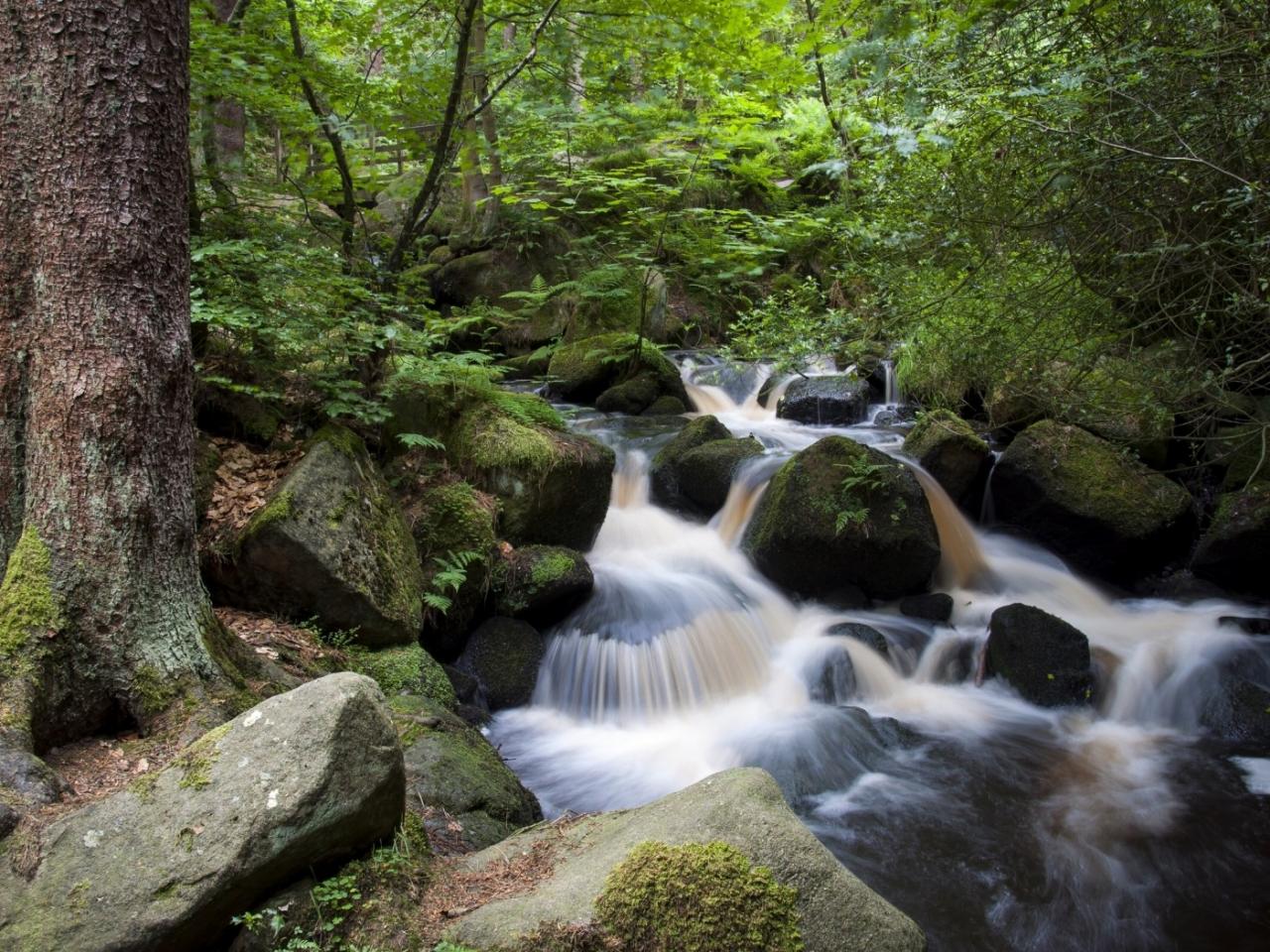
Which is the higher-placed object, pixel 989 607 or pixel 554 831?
pixel 554 831

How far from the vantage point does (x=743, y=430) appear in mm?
10836

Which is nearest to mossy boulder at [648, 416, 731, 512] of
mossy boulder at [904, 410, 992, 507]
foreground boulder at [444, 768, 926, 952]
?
mossy boulder at [904, 410, 992, 507]

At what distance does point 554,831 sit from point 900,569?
5.66 metres

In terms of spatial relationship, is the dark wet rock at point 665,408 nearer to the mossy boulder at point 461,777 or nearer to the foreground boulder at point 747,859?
the mossy boulder at point 461,777

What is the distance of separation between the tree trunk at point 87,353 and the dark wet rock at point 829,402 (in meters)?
9.01

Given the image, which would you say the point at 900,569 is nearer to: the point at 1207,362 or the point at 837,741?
the point at 837,741

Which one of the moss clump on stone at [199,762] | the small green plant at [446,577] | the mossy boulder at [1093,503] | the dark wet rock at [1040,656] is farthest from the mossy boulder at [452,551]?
the mossy boulder at [1093,503]

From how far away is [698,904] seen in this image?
2.38 meters

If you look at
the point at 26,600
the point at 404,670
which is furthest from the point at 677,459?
the point at 26,600

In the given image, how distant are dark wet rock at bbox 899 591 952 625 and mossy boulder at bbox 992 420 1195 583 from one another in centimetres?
180

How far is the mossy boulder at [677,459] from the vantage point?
364 inches

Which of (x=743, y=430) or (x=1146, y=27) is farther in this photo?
(x=743, y=430)

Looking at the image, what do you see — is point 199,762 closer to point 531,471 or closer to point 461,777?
point 461,777

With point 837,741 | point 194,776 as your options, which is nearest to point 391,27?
point 194,776
